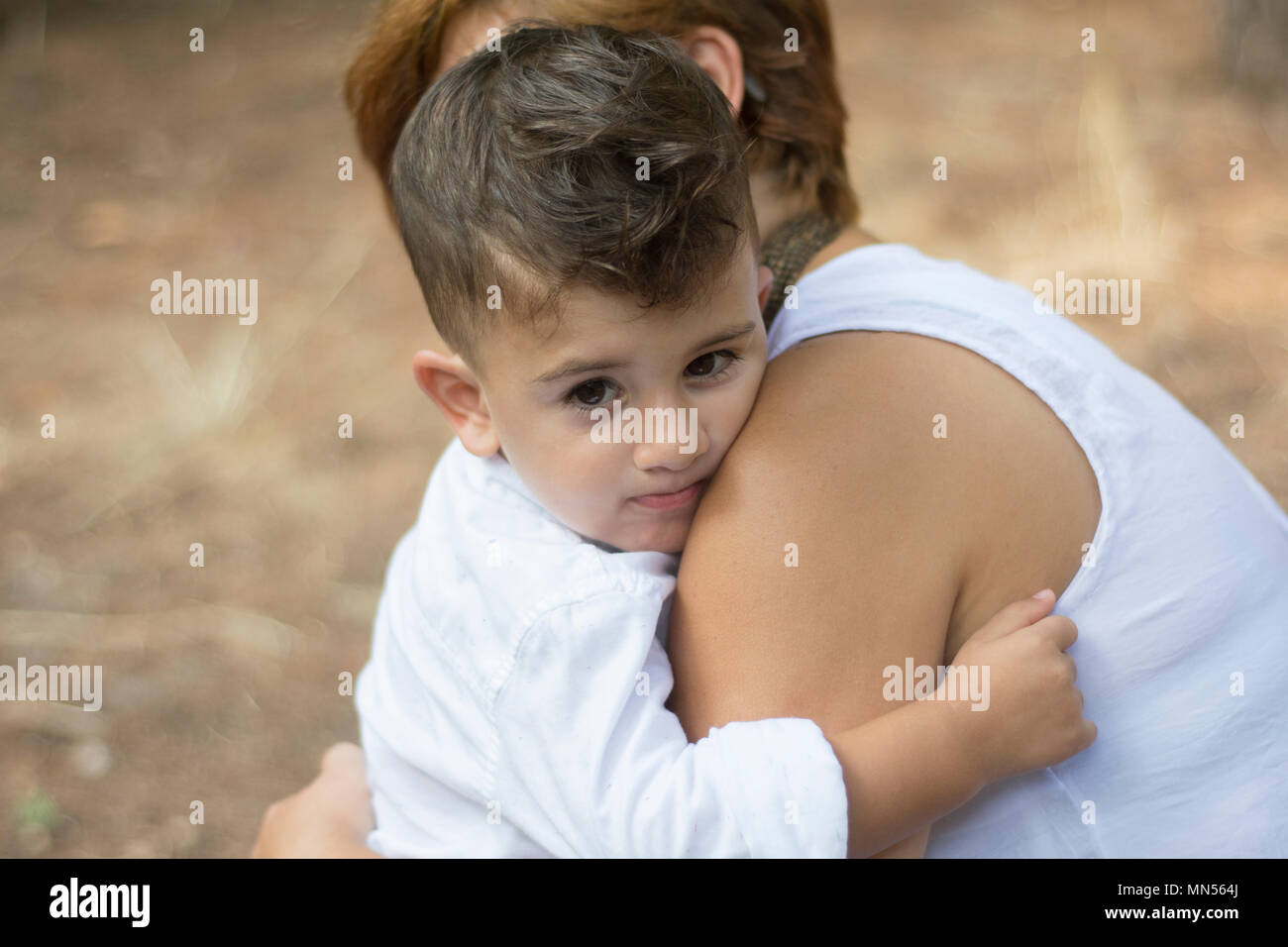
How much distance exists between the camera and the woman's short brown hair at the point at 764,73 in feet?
6.57

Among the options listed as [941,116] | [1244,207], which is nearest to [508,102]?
[1244,207]

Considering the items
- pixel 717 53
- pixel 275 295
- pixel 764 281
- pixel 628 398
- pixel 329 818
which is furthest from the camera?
pixel 275 295

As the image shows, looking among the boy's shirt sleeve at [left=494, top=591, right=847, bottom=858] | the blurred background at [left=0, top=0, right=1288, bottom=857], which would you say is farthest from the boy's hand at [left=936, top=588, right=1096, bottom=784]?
the blurred background at [left=0, top=0, right=1288, bottom=857]

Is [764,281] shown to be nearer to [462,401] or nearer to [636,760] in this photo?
[462,401]

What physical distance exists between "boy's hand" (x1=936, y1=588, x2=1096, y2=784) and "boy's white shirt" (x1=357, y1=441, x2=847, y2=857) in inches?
8.0

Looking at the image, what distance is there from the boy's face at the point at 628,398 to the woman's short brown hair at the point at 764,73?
50 centimetres

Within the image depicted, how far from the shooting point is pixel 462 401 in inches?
69.2

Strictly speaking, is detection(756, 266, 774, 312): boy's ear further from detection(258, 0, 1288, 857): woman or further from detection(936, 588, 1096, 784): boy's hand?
detection(936, 588, 1096, 784): boy's hand

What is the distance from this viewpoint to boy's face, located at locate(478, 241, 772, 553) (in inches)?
58.8

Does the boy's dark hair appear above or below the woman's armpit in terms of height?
above

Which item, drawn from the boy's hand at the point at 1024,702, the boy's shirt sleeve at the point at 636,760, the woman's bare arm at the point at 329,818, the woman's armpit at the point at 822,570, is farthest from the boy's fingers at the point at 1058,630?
the woman's bare arm at the point at 329,818

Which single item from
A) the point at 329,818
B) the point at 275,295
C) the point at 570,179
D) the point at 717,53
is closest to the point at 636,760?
the point at 570,179

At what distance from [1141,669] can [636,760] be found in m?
0.60

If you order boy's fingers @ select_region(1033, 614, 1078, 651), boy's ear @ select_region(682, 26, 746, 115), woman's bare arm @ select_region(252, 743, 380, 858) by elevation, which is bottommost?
woman's bare arm @ select_region(252, 743, 380, 858)
